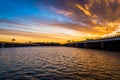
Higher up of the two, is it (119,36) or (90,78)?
(119,36)

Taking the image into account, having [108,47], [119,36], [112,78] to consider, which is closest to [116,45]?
[108,47]

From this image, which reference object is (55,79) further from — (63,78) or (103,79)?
(103,79)

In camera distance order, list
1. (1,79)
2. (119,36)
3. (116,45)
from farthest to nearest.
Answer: (116,45)
(119,36)
(1,79)

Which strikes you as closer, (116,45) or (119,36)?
(119,36)

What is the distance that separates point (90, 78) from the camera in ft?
78.9

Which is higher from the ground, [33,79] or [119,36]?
[119,36]

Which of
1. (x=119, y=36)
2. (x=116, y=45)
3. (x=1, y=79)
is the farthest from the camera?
(x=116, y=45)

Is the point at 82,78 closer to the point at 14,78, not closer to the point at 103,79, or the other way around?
the point at 103,79

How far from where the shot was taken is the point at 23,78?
24109 millimetres

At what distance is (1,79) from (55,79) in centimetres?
807

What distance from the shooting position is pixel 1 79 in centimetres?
2338

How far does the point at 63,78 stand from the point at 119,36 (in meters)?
84.7

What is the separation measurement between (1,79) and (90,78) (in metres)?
13.5

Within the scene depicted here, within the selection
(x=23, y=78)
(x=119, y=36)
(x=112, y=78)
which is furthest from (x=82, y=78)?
(x=119, y=36)
